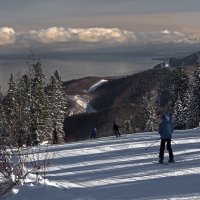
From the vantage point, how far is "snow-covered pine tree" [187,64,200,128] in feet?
189

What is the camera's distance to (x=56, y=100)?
65062mm

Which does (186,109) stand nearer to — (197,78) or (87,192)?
(197,78)

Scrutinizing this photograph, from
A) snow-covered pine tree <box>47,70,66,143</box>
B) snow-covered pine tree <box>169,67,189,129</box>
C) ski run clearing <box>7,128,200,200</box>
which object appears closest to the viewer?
ski run clearing <box>7,128,200,200</box>

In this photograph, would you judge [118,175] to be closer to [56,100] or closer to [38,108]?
[38,108]

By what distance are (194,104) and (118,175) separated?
45616 mm

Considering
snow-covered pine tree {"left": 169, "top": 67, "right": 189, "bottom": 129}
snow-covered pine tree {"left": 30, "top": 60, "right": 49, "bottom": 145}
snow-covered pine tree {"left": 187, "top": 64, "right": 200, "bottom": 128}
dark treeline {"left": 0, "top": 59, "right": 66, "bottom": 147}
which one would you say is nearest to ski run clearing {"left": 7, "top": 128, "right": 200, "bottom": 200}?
dark treeline {"left": 0, "top": 59, "right": 66, "bottom": 147}

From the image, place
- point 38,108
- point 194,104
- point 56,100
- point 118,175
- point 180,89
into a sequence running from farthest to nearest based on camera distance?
point 180,89 → point 56,100 → point 194,104 → point 38,108 → point 118,175

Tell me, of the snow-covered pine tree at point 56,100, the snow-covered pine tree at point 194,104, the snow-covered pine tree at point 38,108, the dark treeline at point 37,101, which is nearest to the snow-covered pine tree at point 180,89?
the snow-covered pine tree at point 194,104

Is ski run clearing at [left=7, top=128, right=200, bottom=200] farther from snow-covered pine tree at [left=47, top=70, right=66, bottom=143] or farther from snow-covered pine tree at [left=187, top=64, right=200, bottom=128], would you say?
snow-covered pine tree at [left=47, top=70, right=66, bottom=143]

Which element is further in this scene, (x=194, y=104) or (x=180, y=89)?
(x=180, y=89)

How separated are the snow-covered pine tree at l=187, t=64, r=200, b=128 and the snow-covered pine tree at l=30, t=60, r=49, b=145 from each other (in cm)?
1590

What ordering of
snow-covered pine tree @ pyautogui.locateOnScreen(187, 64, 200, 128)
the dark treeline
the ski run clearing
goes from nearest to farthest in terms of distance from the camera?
1. the ski run clearing
2. the dark treeline
3. snow-covered pine tree @ pyautogui.locateOnScreen(187, 64, 200, 128)

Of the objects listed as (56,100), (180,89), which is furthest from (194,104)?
(56,100)

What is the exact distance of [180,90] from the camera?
66.6 metres
